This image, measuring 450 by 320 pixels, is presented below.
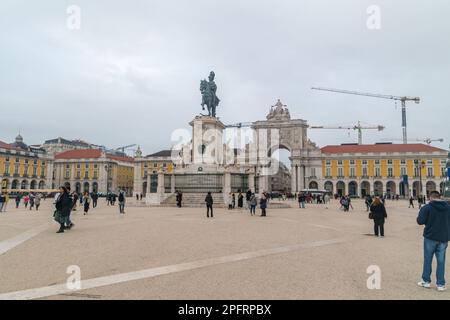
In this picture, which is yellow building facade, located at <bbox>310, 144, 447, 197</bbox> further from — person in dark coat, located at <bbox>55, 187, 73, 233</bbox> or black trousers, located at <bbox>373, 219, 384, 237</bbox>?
person in dark coat, located at <bbox>55, 187, 73, 233</bbox>

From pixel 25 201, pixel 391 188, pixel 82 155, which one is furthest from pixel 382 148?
pixel 82 155

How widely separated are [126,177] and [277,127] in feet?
153

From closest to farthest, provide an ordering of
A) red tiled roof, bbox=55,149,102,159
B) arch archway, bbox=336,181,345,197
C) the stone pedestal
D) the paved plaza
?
1. the paved plaza
2. the stone pedestal
3. arch archway, bbox=336,181,345,197
4. red tiled roof, bbox=55,149,102,159

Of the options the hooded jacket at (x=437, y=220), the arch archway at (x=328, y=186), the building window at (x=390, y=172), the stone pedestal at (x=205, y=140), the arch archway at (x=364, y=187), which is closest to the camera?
the hooded jacket at (x=437, y=220)

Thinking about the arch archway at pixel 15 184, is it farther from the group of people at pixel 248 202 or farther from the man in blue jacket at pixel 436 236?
the man in blue jacket at pixel 436 236

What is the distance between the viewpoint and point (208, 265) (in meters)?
6.18

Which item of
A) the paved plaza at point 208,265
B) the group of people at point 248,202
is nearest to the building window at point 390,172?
the group of people at point 248,202

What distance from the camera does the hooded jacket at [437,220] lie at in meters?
5.12

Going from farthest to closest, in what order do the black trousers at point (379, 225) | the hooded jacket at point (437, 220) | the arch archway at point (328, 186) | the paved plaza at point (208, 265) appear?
the arch archway at point (328, 186)
the black trousers at point (379, 225)
the hooded jacket at point (437, 220)
the paved plaza at point (208, 265)

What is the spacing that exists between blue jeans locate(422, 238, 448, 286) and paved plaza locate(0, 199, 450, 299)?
0.67ft

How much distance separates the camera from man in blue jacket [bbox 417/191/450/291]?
16.5 feet

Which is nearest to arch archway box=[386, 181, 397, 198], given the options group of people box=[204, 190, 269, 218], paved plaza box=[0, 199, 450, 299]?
group of people box=[204, 190, 269, 218]
